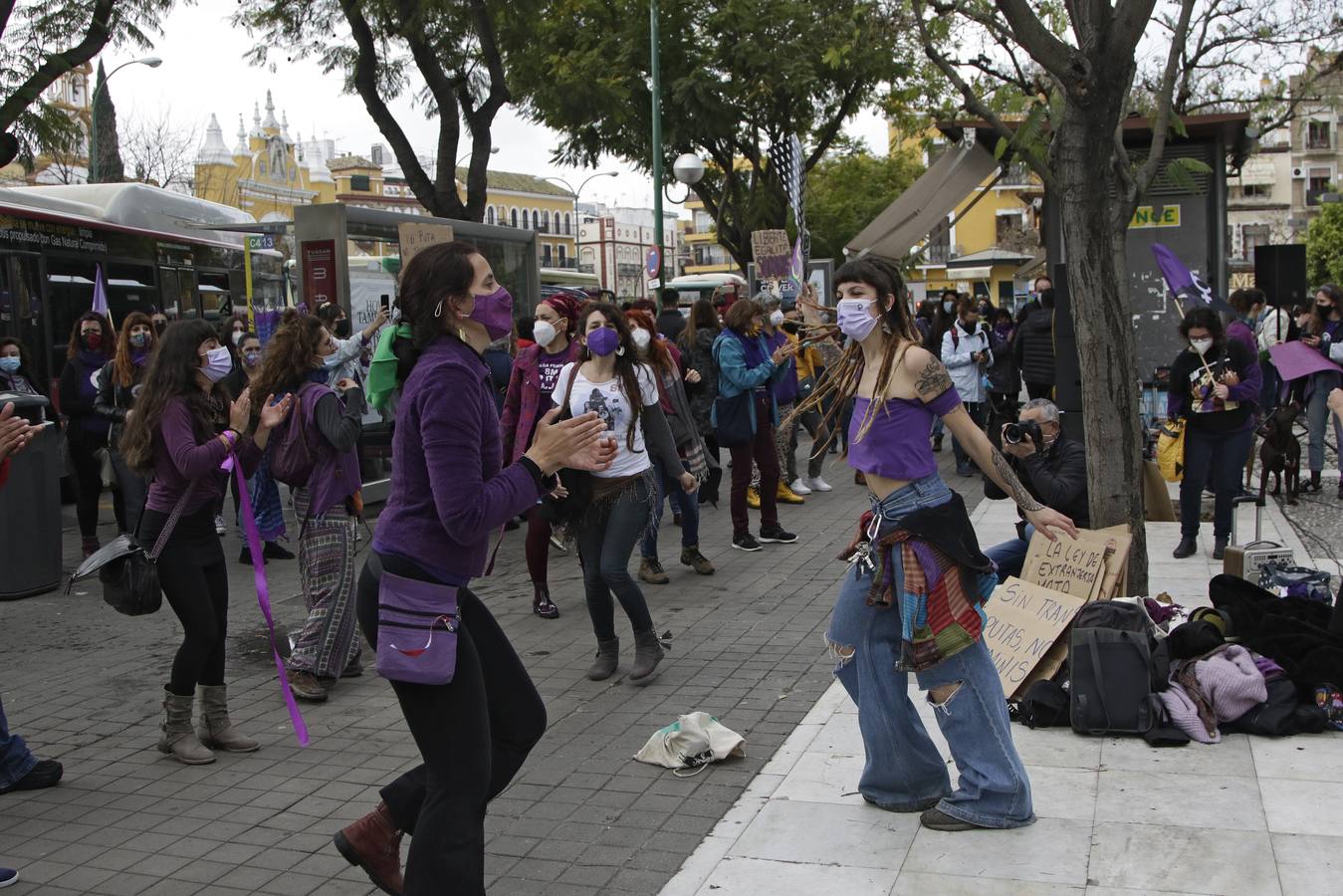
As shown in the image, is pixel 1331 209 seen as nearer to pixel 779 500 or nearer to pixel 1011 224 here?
pixel 1011 224

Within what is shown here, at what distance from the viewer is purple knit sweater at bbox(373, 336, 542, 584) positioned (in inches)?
122

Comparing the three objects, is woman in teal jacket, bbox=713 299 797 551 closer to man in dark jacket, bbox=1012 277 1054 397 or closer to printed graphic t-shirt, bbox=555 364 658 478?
printed graphic t-shirt, bbox=555 364 658 478

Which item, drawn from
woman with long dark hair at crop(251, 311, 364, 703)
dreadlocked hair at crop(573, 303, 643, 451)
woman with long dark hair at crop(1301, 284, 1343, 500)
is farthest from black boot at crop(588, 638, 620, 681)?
woman with long dark hair at crop(1301, 284, 1343, 500)

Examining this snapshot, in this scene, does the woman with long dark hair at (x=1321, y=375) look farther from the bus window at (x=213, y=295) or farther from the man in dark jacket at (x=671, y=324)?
the bus window at (x=213, y=295)

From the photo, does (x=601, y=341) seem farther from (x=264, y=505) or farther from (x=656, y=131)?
(x=656, y=131)

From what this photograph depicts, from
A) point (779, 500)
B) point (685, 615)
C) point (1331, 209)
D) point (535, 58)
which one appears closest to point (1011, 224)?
point (1331, 209)

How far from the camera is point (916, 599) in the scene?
13.5 ft

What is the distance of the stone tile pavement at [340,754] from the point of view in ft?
14.1

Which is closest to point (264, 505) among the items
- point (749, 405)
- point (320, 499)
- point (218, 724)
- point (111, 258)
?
point (749, 405)

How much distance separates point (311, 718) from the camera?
19.6 feet

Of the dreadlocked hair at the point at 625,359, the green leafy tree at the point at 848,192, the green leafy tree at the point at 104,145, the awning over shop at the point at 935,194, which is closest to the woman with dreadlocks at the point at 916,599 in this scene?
the dreadlocked hair at the point at 625,359

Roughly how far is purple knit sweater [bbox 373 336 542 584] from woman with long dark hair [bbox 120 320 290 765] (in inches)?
90.4

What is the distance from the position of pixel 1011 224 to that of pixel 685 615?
66.2 m

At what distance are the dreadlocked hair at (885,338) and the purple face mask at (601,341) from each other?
195 cm
